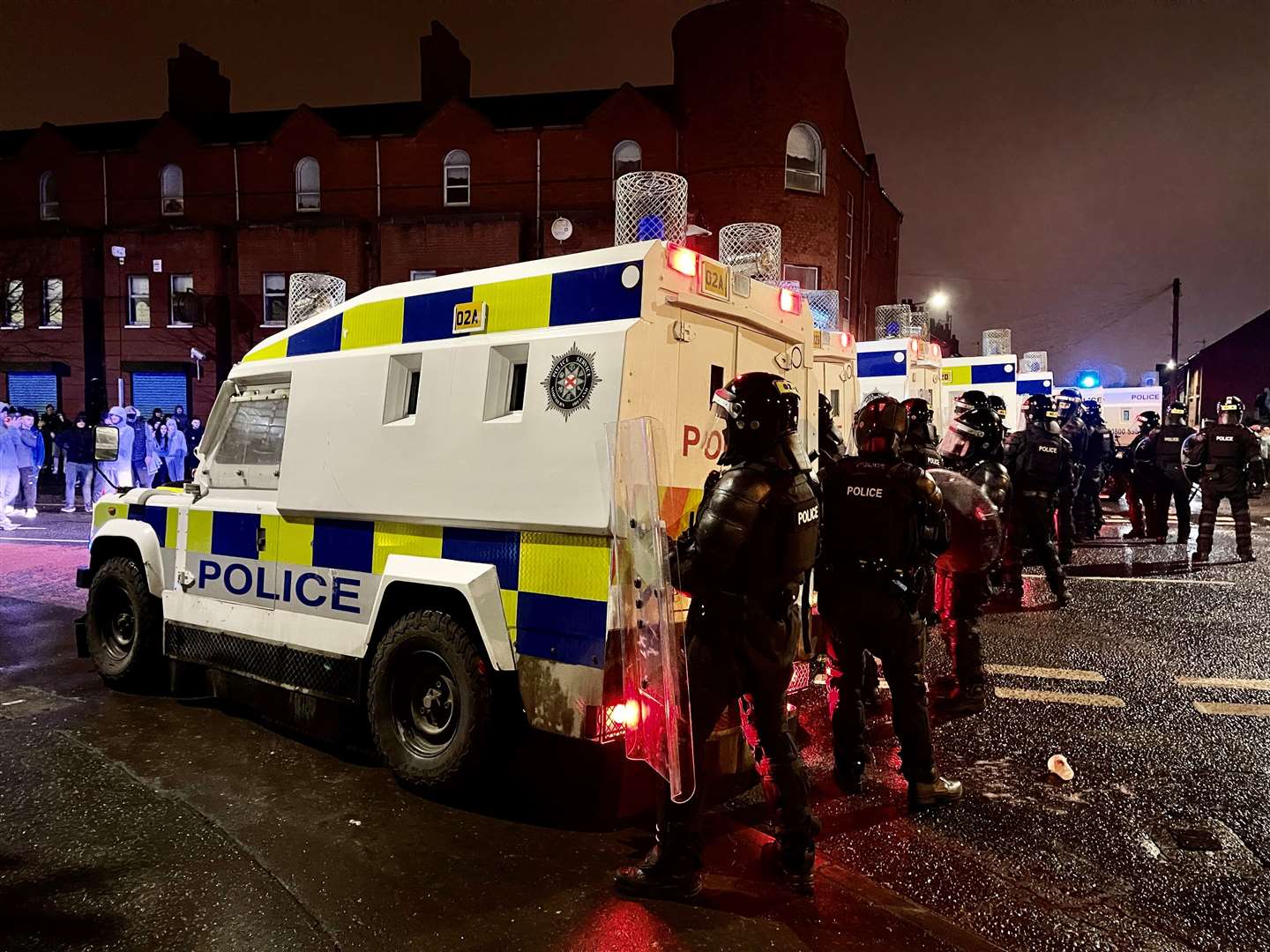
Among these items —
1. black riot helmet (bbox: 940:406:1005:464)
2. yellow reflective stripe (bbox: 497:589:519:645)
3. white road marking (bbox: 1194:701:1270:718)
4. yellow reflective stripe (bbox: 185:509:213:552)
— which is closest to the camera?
yellow reflective stripe (bbox: 497:589:519:645)

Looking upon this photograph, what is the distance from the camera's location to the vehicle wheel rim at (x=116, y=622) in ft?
18.7

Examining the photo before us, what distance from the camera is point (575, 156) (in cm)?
2308

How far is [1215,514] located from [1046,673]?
688cm

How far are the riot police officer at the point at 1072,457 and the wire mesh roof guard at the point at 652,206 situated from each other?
23.0 ft

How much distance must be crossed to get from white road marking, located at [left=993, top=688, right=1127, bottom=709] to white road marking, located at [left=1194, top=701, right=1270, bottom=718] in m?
0.10

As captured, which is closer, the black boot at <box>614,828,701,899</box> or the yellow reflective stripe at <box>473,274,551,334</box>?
the black boot at <box>614,828,701,899</box>

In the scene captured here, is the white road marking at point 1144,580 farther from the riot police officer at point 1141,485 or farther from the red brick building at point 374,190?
the red brick building at point 374,190

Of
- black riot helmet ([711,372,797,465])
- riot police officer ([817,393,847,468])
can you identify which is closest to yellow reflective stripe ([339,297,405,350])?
black riot helmet ([711,372,797,465])

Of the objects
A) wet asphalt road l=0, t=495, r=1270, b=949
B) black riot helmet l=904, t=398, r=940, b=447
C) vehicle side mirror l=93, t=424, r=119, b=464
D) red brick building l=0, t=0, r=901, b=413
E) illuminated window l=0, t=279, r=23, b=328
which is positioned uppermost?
red brick building l=0, t=0, r=901, b=413

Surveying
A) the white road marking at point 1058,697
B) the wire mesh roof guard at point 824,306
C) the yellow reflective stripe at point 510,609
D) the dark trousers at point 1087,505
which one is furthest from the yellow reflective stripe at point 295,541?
the dark trousers at point 1087,505

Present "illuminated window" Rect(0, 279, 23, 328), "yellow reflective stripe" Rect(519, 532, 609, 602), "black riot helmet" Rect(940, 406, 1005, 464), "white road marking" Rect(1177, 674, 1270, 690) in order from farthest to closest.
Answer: "illuminated window" Rect(0, 279, 23, 328) → "black riot helmet" Rect(940, 406, 1005, 464) → "white road marking" Rect(1177, 674, 1270, 690) → "yellow reflective stripe" Rect(519, 532, 609, 602)

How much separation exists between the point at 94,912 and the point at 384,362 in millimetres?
2516

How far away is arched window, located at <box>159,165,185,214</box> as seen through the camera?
25750mm

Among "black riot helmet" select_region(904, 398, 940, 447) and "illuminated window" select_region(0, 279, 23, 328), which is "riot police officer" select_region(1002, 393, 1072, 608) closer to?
"black riot helmet" select_region(904, 398, 940, 447)
